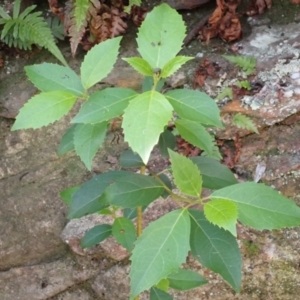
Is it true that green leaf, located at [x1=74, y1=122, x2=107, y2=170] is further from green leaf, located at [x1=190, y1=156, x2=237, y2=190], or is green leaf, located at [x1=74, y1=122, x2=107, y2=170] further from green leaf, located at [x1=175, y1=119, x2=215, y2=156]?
green leaf, located at [x1=190, y1=156, x2=237, y2=190]

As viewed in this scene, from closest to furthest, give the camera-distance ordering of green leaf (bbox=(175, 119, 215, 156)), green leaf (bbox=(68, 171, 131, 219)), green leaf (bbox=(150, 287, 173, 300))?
green leaf (bbox=(175, 119, 215, 156)) → green leaf (bbox=(68, 171, 131, 219)) → green leaf (bbox=(150, 287, 173, 300))

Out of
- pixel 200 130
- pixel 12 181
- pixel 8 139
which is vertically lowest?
pixel 12 181

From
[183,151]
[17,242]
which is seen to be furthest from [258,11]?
[17,242]

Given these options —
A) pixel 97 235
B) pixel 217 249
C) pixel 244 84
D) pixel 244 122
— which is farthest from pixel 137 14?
pixel 217 249

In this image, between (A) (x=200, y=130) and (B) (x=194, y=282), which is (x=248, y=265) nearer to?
(B) (x=194, y=282)

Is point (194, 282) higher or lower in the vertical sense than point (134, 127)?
lower

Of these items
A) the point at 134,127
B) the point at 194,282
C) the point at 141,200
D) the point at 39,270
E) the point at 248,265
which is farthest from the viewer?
the point at 39,270

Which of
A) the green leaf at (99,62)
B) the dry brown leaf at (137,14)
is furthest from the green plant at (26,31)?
the green leaf at (99,62)

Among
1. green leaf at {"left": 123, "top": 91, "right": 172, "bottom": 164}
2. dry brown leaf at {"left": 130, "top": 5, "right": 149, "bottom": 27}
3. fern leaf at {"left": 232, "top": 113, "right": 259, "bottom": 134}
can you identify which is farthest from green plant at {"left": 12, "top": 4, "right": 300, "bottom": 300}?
dry brown leaf at {"left": 130, "top": 5, "right": 149, "bottom": 27}
